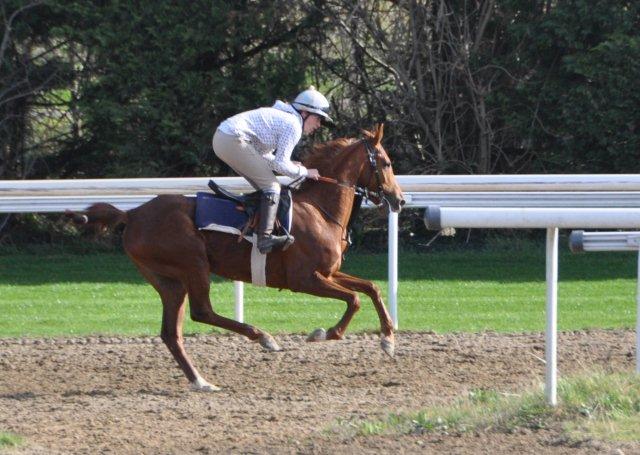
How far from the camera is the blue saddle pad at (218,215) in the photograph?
7.88 metres

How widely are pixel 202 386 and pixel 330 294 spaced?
1.13 m

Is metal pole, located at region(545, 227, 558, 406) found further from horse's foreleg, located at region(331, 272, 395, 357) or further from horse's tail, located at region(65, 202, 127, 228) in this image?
horse's tail, located at region(65, 202, 127, 228)

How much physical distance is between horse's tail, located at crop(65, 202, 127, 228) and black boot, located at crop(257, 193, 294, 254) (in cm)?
90

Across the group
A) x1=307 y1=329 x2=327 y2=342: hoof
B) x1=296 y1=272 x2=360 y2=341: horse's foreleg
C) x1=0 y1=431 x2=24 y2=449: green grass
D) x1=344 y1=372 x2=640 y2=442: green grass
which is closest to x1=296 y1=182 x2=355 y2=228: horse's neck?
x1=296 y1=272 x2=360 y2=341: horse's foreleg

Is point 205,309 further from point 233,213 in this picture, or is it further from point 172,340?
point 233,213

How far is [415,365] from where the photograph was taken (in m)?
8.17

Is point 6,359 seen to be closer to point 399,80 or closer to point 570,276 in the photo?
point 570,276

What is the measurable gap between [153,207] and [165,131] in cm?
751

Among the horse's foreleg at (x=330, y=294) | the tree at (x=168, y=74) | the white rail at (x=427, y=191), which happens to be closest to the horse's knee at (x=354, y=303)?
the horse's foreleg at (x=330, y=294)

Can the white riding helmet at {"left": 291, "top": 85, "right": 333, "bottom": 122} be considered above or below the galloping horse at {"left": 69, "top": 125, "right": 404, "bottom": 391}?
above

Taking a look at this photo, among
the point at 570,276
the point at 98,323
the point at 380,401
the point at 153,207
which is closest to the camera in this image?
the point at 380,401

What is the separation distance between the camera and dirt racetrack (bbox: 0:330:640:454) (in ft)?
18.2

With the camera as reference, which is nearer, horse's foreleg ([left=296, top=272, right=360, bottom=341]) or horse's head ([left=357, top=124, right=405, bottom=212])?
horse's foreleg ([left=296, top=272, right=360, bottom=341])

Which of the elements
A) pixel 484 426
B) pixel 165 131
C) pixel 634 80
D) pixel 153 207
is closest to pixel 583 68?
pixel 634 80
